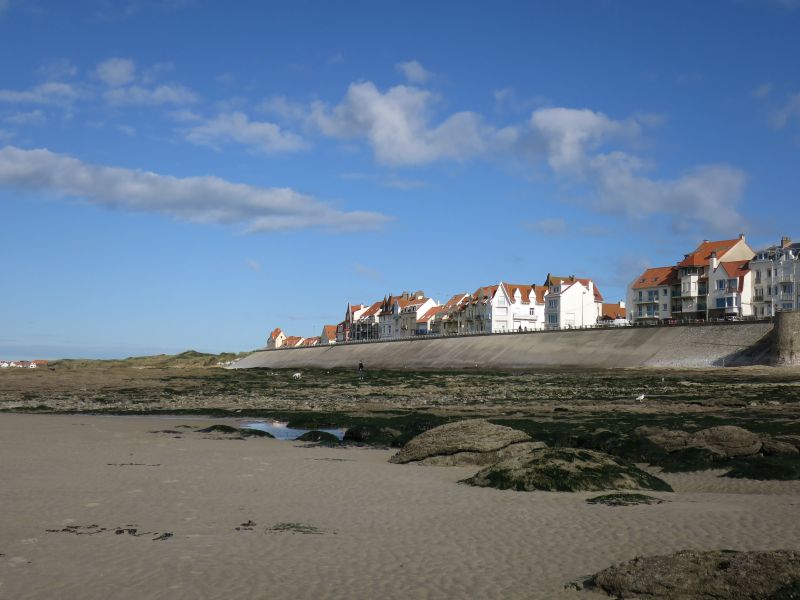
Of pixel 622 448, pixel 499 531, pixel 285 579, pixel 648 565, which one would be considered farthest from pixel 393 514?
pixel 622 448

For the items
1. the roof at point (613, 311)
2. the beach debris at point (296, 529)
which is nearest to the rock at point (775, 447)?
the beach debris at point (296, 529)

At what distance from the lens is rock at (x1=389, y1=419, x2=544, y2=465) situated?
15867mm

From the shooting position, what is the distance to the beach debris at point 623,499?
1123cm

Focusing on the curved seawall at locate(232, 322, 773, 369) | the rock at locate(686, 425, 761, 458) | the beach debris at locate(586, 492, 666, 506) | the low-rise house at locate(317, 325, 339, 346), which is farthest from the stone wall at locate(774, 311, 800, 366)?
the low-rise house at locate(317, 325, 339, 346)

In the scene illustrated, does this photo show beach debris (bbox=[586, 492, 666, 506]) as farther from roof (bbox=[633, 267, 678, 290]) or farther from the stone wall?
roof (bbox=[633, 267, 678, 290])

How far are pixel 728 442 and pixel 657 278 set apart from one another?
95.9 metres

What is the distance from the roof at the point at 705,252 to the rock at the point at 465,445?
92048mm

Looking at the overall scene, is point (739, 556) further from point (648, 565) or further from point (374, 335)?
point (374, 335)

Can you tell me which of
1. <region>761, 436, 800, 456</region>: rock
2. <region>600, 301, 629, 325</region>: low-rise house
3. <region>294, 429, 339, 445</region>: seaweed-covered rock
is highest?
<region>600, 301, 629, 325</region>: low-rise house

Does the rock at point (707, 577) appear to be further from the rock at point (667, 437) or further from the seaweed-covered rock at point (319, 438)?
the seaweed-covered rock at point (319, 438)

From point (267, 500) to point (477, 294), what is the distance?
396ft

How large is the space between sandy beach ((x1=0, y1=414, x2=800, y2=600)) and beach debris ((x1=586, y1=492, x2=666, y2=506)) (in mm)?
284

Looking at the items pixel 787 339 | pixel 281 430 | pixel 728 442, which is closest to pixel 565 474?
pixel 728 442

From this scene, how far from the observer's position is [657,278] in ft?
349
